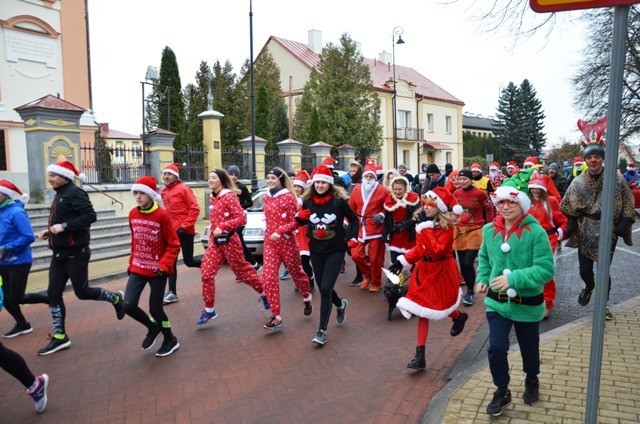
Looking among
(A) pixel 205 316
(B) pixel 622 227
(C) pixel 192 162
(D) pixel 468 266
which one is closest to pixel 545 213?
(B) pixel 622 227

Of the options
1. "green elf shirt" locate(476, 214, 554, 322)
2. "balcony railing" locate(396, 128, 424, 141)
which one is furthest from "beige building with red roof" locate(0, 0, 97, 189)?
"balcony railing" locate(396, 128, 424, 141)

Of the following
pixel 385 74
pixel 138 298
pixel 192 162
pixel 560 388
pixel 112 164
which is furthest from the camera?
pixel 385 74


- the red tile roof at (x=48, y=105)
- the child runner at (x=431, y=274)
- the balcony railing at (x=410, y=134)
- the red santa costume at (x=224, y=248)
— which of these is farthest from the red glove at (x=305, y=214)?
the balcony railing at (x=410, y=134)

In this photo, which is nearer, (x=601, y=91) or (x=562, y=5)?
(x=562, y=5)

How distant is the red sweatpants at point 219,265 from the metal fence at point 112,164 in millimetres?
9569

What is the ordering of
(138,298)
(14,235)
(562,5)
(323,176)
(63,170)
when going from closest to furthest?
(562,5) < (138,298) < (63,170) < (14,235) < (323,176)

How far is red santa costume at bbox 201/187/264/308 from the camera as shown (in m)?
6.47

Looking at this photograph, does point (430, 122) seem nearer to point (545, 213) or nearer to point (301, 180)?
point (301, 180)

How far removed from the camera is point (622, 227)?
5.95 m

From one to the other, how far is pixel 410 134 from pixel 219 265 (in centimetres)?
4365

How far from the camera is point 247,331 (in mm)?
6434

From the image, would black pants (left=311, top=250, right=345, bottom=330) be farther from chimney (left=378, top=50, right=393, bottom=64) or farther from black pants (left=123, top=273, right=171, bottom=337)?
chimney (left=378, top=50, right=393, bottom=64)

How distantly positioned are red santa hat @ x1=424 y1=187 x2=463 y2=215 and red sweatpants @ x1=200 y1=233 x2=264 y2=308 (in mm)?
2574

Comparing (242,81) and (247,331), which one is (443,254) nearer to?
(247,331)
